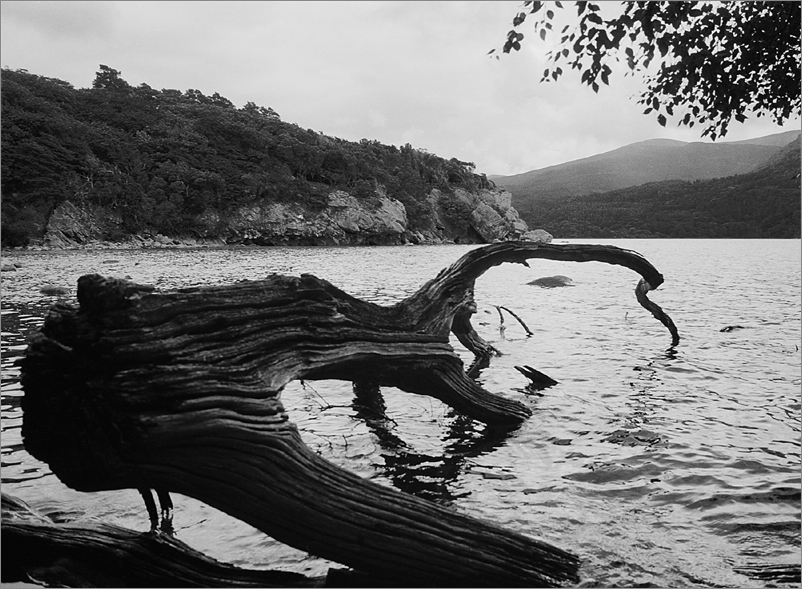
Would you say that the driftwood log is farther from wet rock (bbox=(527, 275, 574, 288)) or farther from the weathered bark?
wet rock (bbox=(527, 275, 574, 288))

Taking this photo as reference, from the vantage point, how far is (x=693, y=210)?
14012 centimetres

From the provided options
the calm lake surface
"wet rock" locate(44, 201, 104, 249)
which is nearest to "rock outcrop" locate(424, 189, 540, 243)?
"wet rock" locate(44, 201, 104, 249)

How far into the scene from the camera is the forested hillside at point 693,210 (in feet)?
393

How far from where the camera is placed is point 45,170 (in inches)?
2731

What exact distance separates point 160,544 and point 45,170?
80.7 metres

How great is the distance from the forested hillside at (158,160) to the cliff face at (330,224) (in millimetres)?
1549

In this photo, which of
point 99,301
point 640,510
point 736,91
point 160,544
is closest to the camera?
point 99,301

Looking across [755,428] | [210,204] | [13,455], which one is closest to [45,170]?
[210,204]

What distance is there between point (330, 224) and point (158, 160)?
1269 inches

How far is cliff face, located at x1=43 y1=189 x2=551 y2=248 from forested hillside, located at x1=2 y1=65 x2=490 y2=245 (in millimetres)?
1549

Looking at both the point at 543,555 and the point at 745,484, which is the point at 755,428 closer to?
the point at 745,484

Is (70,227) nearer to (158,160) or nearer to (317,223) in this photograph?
(158,160)

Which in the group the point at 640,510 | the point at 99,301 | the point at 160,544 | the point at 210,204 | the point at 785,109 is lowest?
the point at 640,510

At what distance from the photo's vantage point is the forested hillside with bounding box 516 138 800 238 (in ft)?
393
